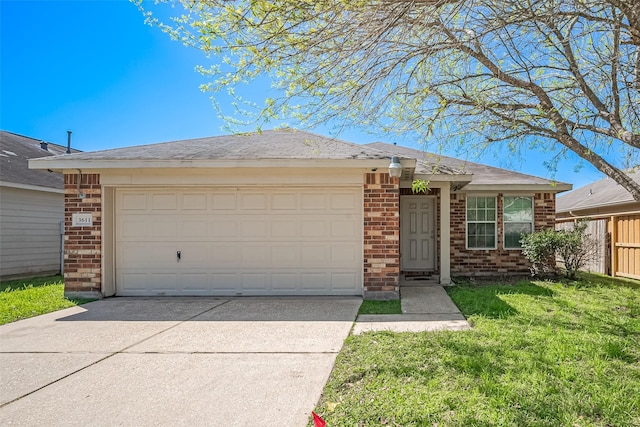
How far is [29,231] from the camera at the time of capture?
36.1 feet

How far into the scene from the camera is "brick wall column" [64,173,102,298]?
7.44 m

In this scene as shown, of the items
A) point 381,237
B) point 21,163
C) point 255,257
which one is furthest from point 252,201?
point 21,163

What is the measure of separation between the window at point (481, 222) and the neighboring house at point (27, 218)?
40.3 ft

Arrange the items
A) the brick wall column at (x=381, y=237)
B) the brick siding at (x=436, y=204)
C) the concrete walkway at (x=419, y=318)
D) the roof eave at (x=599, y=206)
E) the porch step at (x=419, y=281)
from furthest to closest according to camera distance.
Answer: the roof eave at (x=599, y=206)
the brick siding at (x=436, y=204)
the porch step at (x=419, y=281)
the brick wall column at (x=381, y=237)
the concrete walkway at (x=419, y=318)

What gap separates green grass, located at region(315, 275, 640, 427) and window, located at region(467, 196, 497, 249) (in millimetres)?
4802

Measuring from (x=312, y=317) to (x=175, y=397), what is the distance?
2.91 m

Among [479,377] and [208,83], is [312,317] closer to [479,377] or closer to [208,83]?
[479,377]

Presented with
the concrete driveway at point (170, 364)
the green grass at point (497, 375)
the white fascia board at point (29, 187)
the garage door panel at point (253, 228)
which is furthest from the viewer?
the white fascia board at point (29, 187)

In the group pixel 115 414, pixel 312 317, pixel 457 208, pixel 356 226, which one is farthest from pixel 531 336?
pixel 457 208

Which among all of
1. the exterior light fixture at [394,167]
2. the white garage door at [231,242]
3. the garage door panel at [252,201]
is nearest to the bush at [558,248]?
the exterior light fixture at [394,167]

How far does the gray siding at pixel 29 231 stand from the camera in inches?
406

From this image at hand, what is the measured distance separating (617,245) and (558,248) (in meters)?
2.56

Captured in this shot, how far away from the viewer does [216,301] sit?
7195 mm

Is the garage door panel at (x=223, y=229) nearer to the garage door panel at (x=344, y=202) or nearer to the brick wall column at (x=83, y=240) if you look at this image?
the garage door panel at (x=344, y=202)
